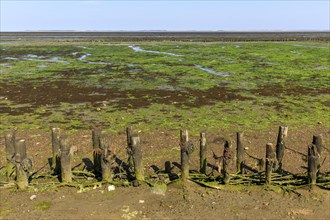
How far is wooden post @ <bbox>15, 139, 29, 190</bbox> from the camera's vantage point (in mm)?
9039

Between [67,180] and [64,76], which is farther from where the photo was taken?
[64,76]

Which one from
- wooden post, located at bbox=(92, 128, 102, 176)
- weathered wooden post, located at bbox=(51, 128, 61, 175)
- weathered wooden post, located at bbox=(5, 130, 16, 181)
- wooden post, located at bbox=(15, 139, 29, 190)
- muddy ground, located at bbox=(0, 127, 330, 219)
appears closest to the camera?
muddy ground, located at bbox=(0, 127, 330, 219)

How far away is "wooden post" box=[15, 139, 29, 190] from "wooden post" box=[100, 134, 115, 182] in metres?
2.12

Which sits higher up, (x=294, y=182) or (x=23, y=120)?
(x=23, y=120)

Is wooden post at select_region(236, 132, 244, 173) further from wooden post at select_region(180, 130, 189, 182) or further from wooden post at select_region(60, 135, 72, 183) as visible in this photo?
wooden post at select_region(60, 135, 72, 183)

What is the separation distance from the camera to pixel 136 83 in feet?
85.6

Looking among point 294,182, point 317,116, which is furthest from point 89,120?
point 317,116

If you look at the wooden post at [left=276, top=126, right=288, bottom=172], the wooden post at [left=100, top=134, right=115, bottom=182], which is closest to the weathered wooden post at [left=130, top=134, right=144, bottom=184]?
the wooden post at [left=100, top=134, right=115, bottom=182]

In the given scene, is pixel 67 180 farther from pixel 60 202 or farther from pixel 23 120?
pixel 23 120

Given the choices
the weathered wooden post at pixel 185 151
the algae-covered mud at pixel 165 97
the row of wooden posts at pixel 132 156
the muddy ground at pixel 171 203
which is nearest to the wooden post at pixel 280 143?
the row of wooden posts at pixel 132 156

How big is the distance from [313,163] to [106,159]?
5896 mm

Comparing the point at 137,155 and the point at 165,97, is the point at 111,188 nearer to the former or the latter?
the point at 137,155

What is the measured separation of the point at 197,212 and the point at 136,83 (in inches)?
732

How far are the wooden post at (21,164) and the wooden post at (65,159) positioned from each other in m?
0.98
